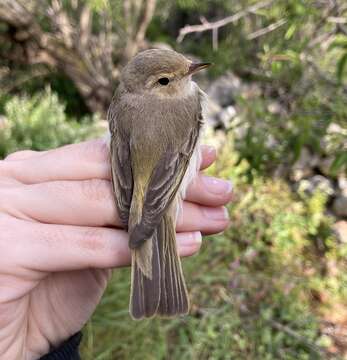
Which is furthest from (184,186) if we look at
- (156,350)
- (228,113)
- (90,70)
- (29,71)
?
(29,71)

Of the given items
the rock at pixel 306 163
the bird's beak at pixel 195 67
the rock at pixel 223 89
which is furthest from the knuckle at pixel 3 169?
the rock at pixel 223 89

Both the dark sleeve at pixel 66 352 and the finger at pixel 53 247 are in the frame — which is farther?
the dark sleeve at pixel 66 352

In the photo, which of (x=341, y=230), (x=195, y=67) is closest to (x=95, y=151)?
(x=195, y=67)

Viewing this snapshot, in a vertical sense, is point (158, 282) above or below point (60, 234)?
below

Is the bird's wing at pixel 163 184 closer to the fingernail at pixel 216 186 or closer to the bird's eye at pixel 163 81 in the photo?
the fingernail at pixel 216 186

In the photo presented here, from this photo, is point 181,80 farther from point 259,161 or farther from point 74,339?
point 74,339

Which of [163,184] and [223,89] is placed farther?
[223,89]

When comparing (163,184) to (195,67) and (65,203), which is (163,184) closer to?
(65,203)
